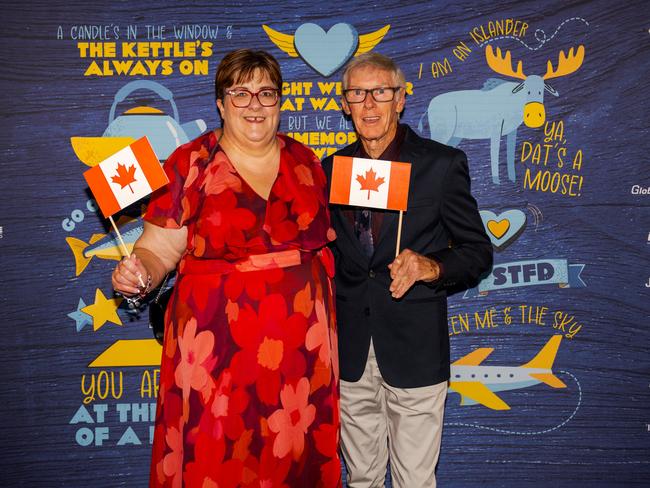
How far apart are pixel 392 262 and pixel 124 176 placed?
34.9 inches

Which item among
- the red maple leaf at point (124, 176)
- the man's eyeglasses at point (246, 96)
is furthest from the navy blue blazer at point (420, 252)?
the red maple leaf at point (124, 176)

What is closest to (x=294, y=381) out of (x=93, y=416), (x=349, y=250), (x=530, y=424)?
(x=349, y=250)

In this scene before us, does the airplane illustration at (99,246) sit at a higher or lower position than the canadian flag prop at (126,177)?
lower

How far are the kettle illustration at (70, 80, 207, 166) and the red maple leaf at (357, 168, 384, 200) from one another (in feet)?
3.33

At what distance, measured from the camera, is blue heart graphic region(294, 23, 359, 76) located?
2691 mm

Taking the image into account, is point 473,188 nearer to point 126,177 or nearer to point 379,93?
point 379,93

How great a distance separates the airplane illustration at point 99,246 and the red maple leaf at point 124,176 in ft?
2.87

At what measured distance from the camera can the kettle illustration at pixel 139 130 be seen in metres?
2.66

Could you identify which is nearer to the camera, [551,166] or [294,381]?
[294,381]

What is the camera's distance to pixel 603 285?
9.30ft

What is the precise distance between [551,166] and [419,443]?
1382 mm

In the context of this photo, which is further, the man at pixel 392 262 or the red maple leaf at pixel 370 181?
the man at pixel 392 262

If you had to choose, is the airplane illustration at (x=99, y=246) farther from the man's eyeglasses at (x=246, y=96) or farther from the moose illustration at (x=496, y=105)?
the moose illustration at (x=496, y=105)

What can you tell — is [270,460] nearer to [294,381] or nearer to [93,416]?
[294,381]
